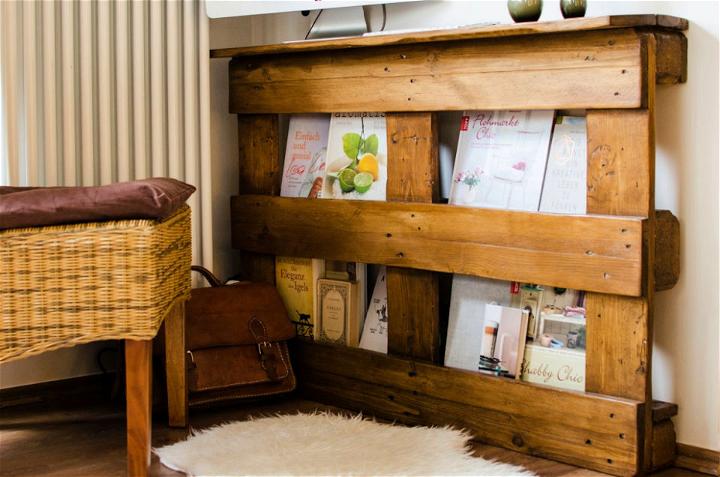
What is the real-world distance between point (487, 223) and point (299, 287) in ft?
2.19

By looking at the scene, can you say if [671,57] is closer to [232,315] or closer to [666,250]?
[666,250]

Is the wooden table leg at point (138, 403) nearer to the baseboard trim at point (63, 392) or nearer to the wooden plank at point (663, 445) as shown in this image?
the baseboard trim at point (63, 392)

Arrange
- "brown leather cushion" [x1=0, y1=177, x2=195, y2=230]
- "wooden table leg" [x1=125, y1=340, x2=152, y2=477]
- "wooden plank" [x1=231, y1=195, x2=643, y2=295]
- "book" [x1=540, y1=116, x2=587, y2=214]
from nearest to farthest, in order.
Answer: "brown leather cushion" [x1=0, y1=177, x2=195, y2=230] → "wooden table leg" [x1=125, y1=340, x2=152, y2=477] → "wooden plank" [x1=231, y1=195, x2=643, y2=295] → "book" [x1=540, y1=116, x2=587, y2=214]

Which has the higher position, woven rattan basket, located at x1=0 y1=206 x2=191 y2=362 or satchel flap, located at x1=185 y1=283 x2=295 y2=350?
woven rattan basket, located at x1=0 y1=206 x2=191 y2=362

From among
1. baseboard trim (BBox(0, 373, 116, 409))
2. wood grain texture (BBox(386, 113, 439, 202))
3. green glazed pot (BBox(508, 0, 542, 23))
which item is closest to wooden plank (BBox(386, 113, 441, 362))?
wood grain texture (BBox(386, 113, 439, 202))

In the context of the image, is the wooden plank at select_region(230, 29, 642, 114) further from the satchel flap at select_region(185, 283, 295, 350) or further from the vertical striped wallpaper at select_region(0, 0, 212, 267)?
the satchel flap at select_region(185, 283, 295, 350)

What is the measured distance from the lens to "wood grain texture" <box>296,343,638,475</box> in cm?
194

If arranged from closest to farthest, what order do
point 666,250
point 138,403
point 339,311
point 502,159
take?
point 138,403, point 666,250, point 502,159, point 339,311

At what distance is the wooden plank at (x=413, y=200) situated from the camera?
7.27ft

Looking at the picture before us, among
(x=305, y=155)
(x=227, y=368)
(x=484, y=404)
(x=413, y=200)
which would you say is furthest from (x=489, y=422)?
(x=305, y=155)

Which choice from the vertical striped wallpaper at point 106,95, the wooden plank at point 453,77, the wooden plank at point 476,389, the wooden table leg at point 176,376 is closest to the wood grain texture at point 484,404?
the wooden plank at point 476,389

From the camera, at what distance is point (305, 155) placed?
8.39ft

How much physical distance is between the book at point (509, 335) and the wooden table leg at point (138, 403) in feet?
2.49

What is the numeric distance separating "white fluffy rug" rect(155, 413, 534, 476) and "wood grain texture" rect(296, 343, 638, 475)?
0.07 meters
